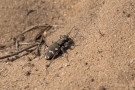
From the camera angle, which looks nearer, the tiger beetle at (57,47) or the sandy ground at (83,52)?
the sandy ground at (83,52)

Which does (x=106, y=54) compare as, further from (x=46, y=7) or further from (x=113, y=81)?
(x=46, y=7)

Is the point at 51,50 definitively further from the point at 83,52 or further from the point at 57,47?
the point at 83,52

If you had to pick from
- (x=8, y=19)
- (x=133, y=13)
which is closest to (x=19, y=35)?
(x=8, y=19)

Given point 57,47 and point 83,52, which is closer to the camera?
point 83,52

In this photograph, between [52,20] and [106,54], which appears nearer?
[106,54]

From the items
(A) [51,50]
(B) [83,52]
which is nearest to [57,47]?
(A) [51,50]

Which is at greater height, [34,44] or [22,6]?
[22,6]
